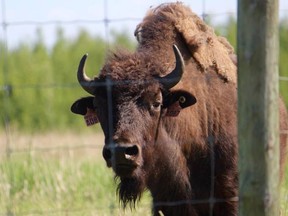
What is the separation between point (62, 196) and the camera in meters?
9.03

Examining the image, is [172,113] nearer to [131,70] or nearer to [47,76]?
[131,70]

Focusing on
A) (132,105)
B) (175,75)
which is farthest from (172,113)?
(132,105)

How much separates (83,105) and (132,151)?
0.90 meters

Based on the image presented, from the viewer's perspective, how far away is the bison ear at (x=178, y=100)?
6375 mm

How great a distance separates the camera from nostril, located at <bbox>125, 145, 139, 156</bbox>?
5863mm

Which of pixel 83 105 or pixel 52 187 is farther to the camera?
pixel 52 187

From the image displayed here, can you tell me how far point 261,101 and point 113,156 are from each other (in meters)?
1.53

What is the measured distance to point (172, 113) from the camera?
6441 mm

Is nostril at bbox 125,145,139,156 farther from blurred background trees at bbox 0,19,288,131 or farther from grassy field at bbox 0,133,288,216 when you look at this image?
blurred background trees at bbox 0,19,288,131

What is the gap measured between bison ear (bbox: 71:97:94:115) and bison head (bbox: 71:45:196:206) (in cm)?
2

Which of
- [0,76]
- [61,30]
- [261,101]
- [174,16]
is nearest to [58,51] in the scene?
[61,30]

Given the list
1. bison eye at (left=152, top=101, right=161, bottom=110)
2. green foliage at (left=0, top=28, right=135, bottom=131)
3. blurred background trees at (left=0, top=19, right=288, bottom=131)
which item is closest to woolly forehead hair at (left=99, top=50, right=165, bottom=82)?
bison eye at (left=152, top=101, right=161, bottom=110)

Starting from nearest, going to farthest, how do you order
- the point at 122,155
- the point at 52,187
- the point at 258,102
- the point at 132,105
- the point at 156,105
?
the point at 258,102
the point at 122,155
the point at 132,105
the point at 156,105
the point at 52,187

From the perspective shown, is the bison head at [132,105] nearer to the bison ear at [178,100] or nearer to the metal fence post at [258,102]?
the bison ear at [178,100]
